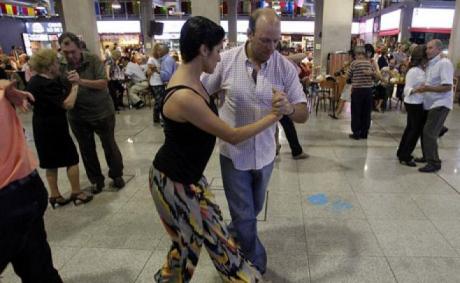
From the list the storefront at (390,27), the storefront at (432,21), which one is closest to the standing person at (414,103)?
the storefront at (432,21)

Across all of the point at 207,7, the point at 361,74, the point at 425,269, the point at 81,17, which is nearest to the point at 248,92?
the point at 425,269

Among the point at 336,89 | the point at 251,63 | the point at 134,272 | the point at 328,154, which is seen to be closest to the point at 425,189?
the point at 328,154

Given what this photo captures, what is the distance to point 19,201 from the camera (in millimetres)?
1604

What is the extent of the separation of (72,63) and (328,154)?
12.2 feet

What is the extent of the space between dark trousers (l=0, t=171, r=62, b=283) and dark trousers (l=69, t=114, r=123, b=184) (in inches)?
80.7

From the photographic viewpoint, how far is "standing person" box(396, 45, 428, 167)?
169 inches

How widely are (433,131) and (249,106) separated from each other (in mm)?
3429

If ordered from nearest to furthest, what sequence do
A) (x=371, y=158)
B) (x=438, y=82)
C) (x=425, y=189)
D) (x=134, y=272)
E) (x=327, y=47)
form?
(x=134, y=272), (x=425, y=189), (x=438, y=82), (x=371, y=158), (x=327, y=47)

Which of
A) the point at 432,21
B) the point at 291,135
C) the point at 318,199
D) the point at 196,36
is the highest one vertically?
the point at 432,21

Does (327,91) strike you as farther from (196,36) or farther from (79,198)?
(196,36)

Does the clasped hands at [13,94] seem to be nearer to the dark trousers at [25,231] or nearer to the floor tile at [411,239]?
the dark trousers at [25,231]

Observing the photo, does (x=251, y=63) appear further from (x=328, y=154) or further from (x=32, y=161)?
(x=328, y=154)

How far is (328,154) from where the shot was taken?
17.0 ft

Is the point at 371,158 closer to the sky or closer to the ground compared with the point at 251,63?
closer to the ground
